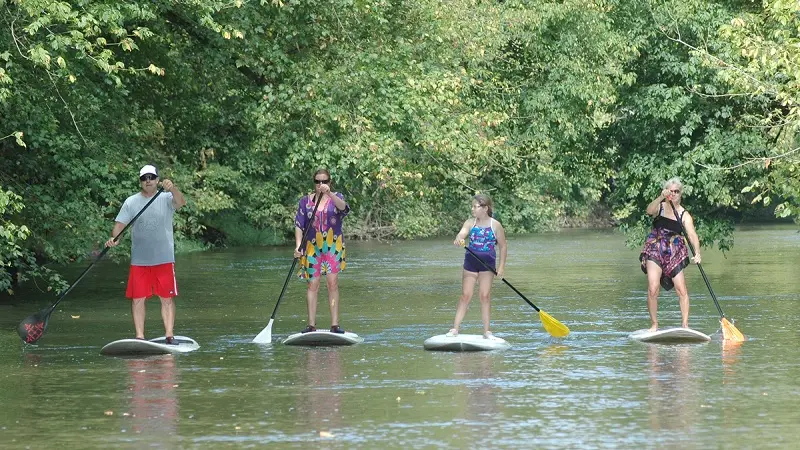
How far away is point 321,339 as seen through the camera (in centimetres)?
1530

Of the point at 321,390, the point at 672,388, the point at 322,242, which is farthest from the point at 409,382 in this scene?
the point at 322,242

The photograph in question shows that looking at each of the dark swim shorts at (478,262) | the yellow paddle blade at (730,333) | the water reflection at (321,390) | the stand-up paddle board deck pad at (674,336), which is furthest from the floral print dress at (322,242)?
the yellow paddle blade at (730,333)

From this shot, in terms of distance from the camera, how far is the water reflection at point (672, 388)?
993cm

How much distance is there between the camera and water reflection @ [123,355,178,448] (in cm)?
958

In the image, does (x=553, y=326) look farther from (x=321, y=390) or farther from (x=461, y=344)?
(x=321, y=390)

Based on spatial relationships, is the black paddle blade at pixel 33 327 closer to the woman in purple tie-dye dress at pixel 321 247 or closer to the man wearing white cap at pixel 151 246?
the man wearing white cap at pixel 151 246

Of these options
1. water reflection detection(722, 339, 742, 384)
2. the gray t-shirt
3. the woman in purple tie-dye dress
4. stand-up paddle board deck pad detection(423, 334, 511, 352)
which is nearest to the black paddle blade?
the gray t-shirt

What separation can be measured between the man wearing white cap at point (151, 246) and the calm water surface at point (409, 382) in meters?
0.68

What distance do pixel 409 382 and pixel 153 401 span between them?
211cm

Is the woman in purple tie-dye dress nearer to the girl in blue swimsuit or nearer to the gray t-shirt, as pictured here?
the girl in blue swimsuit

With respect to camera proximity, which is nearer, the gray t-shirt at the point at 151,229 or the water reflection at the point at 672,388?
the water reflection at the point at 672,388

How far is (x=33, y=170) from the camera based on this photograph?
2339 cm

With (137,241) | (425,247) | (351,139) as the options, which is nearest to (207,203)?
(425,247)

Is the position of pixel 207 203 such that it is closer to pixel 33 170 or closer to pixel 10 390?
pixel 33 170
